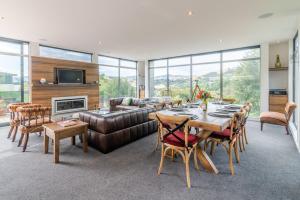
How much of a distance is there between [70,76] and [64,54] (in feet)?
3.04

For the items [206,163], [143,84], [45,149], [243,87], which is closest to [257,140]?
[206,163]

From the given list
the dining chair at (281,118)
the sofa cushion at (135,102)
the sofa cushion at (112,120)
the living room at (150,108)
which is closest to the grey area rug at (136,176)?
the living room at (150,108)

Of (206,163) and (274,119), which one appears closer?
(206,163)

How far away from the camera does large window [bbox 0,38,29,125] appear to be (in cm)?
502

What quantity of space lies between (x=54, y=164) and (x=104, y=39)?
4038 mm

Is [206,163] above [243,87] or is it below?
below

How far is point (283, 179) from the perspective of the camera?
2.15 metres

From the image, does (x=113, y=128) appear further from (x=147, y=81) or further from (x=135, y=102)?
(x=147, y=81)

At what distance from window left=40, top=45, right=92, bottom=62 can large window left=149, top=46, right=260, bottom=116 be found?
376 centimetres

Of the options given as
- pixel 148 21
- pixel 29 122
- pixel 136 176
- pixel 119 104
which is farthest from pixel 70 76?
pixel 136 176

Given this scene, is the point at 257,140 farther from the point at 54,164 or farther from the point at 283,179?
the point at 54,164

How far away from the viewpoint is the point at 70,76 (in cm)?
642

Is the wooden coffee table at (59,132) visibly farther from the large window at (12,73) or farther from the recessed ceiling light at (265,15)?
the recessed ceiling light at (265,15)

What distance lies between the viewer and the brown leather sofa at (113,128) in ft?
9.73
